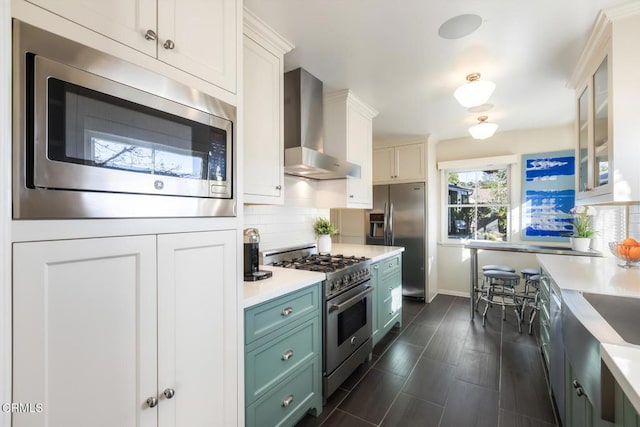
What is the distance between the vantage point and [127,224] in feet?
2.82

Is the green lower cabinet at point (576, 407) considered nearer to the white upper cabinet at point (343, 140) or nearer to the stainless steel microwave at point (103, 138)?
the stainless steel microwave at point (103, 138)

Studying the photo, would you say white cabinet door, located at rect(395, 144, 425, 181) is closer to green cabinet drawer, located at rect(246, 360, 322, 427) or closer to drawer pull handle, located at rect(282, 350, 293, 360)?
green cabinet drawer, located at rect(246, 360, 322, 427)

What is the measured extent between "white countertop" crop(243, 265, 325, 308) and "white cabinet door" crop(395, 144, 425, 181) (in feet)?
9.86

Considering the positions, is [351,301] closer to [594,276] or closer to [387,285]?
[387,285]

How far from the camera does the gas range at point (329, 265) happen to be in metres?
2.02

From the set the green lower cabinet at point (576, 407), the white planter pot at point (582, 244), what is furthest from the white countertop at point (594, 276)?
the white planter pot at point (582, 244)

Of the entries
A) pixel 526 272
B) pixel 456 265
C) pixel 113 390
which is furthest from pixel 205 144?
pixel 456 265

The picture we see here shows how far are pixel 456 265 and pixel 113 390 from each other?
473cm

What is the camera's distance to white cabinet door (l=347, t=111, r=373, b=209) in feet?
9.73

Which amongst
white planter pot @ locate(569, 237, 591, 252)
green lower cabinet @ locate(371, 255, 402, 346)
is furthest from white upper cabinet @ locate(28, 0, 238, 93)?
white planter pot @ locate(569, 237, 591, 252)

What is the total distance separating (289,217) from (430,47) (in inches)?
70.1

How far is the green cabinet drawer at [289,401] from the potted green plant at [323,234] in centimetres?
120

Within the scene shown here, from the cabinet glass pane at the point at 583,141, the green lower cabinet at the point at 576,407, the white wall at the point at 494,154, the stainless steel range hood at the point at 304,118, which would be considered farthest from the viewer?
the white wall at the point at 494,154
